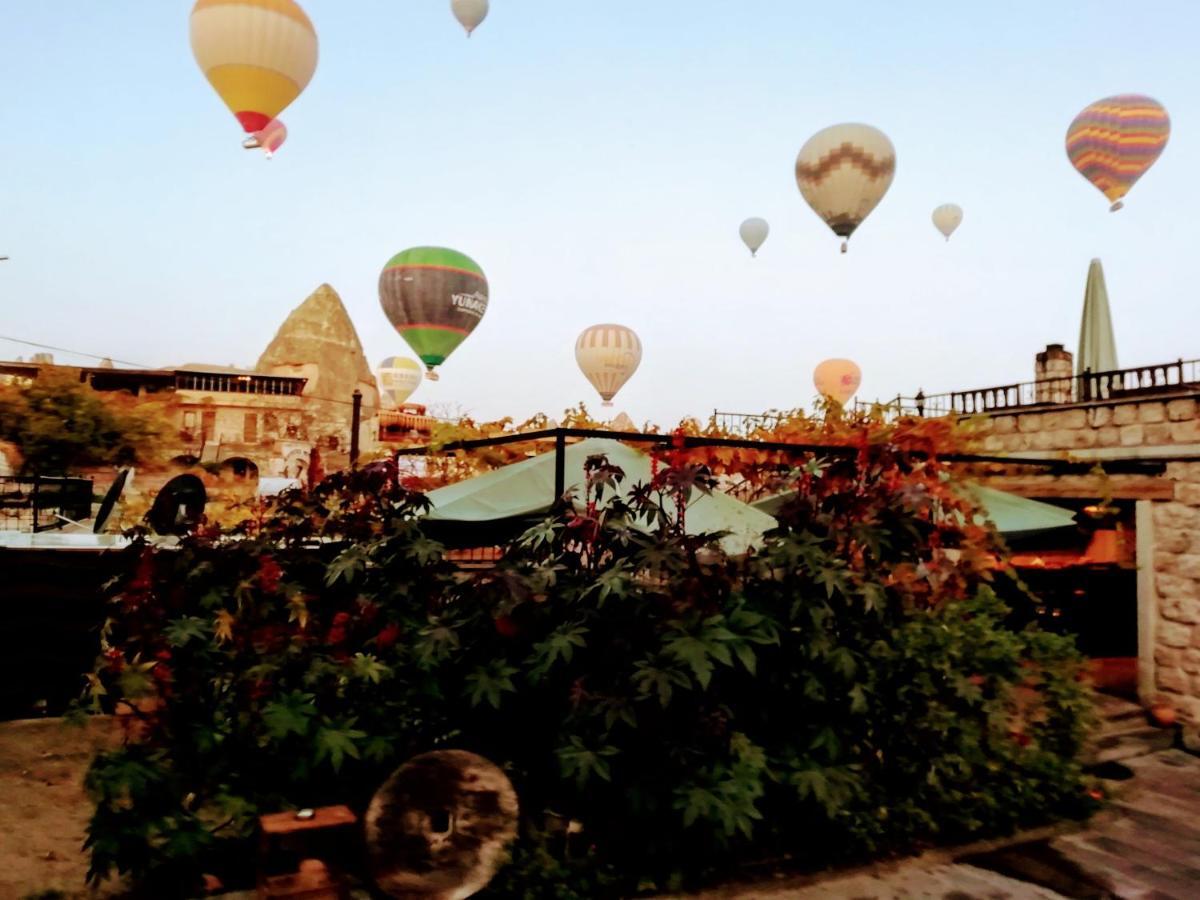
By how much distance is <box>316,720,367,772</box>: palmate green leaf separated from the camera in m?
3.37

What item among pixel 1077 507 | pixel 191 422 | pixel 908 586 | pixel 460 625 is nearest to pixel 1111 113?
pixel 1077 507

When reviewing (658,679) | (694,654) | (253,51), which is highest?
(253,51)

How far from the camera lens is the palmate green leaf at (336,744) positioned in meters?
3.37

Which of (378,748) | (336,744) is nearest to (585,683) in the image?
(378,748)

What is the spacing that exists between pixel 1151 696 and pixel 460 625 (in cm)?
723

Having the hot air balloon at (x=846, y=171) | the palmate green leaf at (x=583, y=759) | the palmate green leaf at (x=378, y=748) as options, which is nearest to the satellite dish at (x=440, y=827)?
the palmate green leaf at (x=378, y=748)

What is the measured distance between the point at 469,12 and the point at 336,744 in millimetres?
20954

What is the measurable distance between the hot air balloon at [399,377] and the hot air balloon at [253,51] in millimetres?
31500

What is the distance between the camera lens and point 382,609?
160 inches

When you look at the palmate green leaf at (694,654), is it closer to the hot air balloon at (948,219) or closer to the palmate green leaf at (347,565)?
the palmate green leaf at (347,565)

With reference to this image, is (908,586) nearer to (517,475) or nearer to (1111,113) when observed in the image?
(517,475)

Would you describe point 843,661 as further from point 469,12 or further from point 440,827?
point 469,12

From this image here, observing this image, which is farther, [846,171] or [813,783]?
[846,171]

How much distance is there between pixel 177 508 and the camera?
558 centimetres
